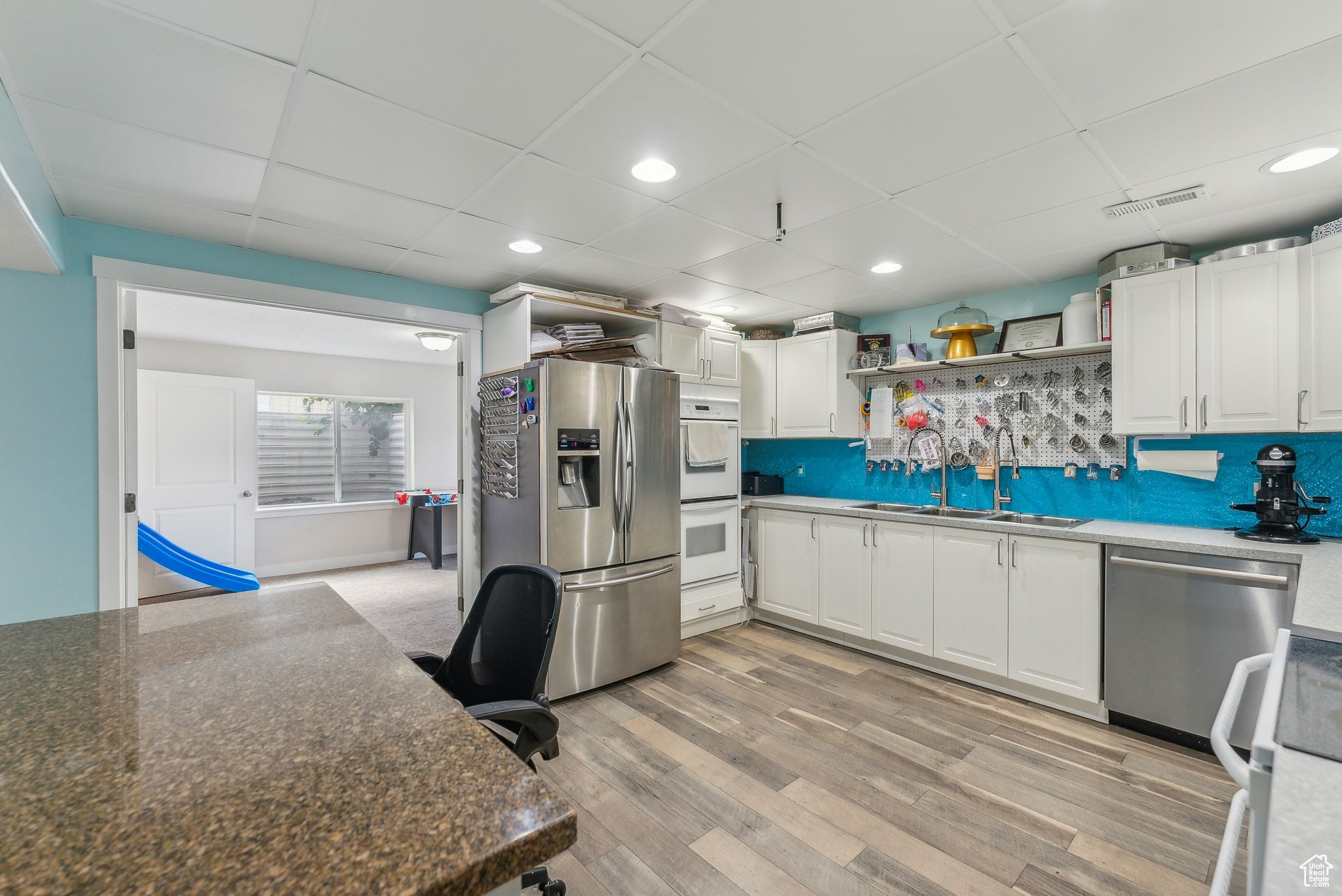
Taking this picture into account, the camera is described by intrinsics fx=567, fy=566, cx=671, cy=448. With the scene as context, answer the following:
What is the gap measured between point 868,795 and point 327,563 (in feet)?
20.2

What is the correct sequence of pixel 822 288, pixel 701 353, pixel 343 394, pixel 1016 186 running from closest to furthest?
pixel 1016 186, pixel 822 288, pixel 701 353, pixel 343 394

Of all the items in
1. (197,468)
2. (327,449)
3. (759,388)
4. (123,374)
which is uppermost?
(759,388)

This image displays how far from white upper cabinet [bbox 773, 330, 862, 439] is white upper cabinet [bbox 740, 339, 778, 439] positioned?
0.17 ft

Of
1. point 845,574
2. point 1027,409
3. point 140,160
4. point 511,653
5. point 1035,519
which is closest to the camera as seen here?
point 511,653

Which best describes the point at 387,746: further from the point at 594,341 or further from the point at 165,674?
the point at 594,341

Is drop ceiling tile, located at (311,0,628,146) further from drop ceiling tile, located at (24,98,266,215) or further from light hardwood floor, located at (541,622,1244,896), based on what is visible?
light hardwood floor, located at (541,622,1244,896)

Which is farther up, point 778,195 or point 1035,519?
point 778,195

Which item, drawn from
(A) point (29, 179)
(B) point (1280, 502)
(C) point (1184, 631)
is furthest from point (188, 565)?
(B) point (1280, 502)

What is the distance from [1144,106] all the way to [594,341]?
2.60m

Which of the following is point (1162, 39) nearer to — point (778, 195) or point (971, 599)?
point (778, 195)

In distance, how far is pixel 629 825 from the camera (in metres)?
2.00

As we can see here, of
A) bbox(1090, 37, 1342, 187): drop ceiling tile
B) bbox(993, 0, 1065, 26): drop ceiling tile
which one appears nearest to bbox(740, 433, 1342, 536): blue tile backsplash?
bbox(1090, 37, 1342, 187): drop ceiling tile

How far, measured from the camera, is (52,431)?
2391 millimetres

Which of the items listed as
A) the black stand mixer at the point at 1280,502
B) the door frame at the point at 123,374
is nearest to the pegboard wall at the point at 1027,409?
the black stand mixer at the point at 1280,502
